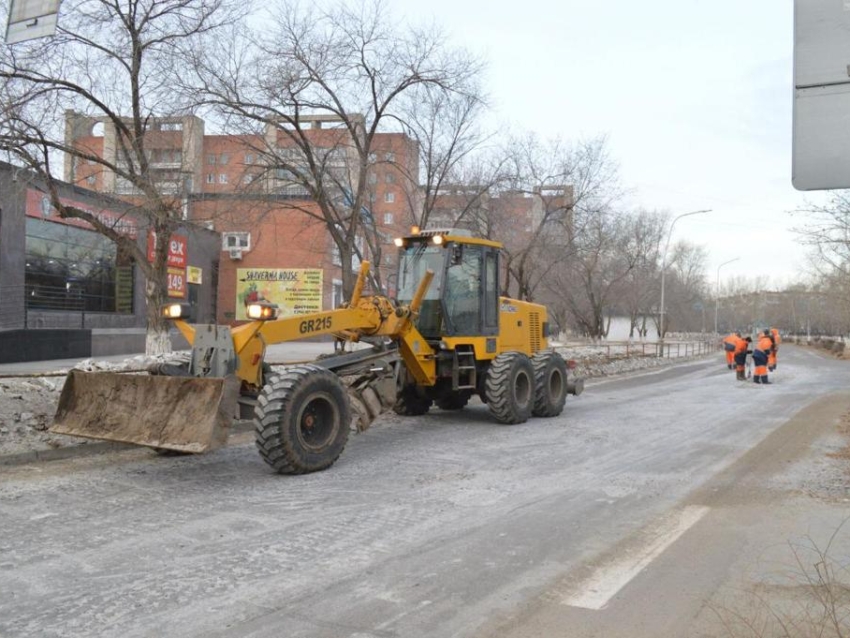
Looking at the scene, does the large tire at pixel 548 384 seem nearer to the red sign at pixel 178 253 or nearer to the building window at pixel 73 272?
the building window at pixel 73 272

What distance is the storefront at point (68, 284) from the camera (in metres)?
19.2

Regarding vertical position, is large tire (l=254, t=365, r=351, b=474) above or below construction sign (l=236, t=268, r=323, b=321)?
below

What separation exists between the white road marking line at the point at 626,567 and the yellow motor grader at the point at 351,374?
371cm

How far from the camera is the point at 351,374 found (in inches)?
372

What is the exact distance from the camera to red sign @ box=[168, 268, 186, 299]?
33281 mm

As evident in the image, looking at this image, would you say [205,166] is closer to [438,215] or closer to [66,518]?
[438,215]

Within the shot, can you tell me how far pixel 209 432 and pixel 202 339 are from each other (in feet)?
4.70

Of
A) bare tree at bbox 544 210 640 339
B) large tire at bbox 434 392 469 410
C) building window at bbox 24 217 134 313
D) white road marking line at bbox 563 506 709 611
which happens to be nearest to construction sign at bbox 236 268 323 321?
building window at bbox 24 217 134 313

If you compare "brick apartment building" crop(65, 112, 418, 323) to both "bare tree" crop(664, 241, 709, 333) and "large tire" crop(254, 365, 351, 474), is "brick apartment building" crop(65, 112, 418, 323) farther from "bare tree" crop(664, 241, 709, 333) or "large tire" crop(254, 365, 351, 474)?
"bare tree" crop(664, 241, 709, 333)

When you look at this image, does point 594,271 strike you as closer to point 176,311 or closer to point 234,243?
point 234,243

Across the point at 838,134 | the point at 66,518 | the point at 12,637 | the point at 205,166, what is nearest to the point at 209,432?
the point at 66,518

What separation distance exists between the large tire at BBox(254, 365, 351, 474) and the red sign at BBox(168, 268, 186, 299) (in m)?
27.2

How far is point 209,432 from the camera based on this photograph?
22.8ft

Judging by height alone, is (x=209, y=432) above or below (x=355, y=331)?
A: below
